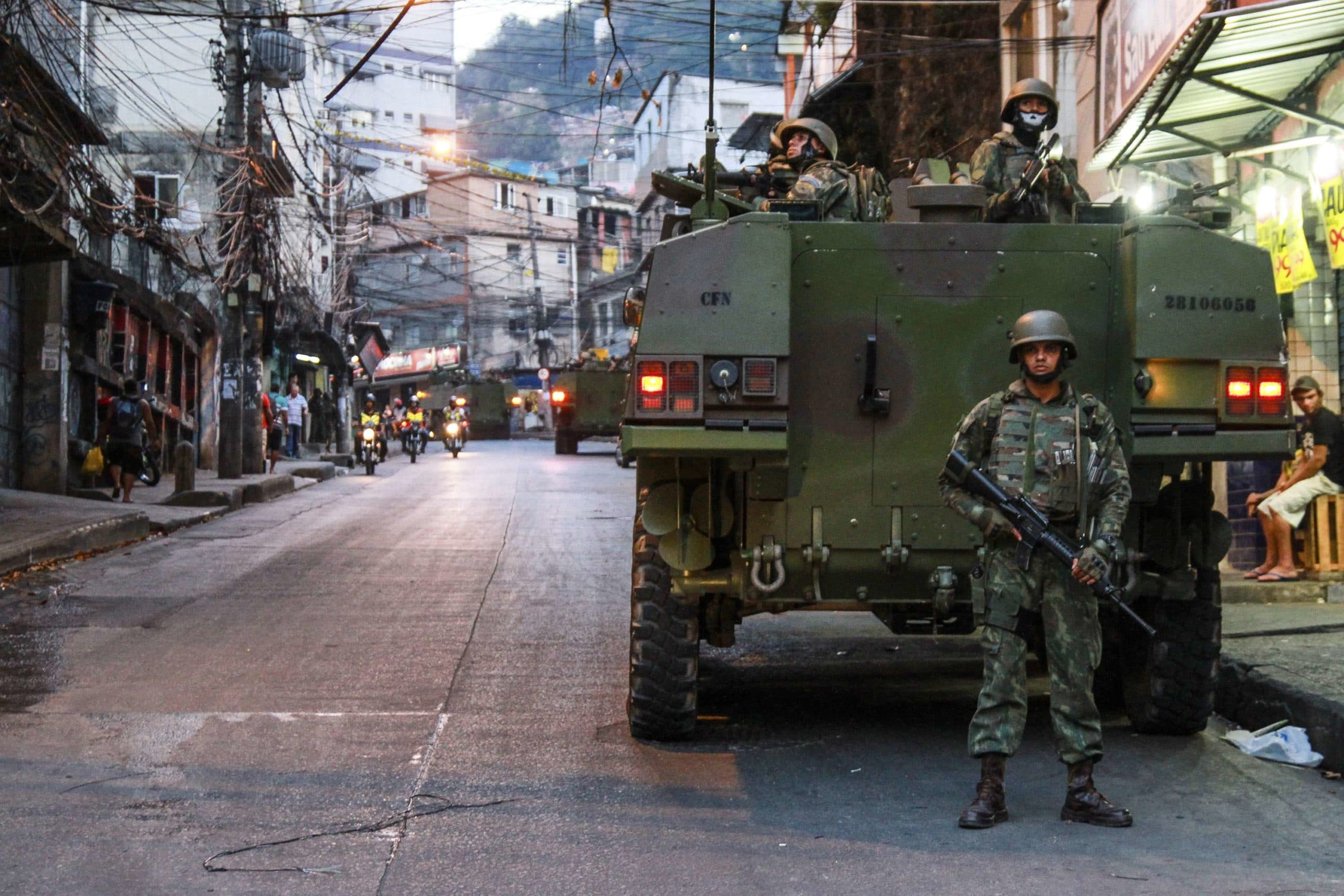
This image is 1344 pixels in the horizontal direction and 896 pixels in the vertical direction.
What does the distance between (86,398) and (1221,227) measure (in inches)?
807

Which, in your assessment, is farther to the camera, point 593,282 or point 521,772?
point 593,282

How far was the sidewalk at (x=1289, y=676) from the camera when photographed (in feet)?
22.2

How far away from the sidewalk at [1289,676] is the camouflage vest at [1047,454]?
1982 millimetres

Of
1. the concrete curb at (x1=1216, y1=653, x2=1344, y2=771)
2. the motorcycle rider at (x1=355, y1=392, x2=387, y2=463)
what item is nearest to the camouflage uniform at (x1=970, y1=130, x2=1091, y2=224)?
the concrete curb at (x1=1216, y1=653, x2=1344, y2=771)

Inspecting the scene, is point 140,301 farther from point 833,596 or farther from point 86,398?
point 833,596

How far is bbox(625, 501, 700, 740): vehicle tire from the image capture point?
6.64 metres

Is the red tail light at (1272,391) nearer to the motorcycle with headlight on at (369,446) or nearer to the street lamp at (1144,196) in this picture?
the street lamp at (1144,196)

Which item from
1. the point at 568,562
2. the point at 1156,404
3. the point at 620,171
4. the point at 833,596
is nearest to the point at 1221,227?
the point at 1156,404

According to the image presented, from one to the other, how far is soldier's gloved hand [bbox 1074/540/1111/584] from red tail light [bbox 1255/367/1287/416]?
4.73ft

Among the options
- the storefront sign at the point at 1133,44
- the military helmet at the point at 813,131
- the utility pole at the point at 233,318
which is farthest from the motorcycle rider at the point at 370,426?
the military helmet at the point at 813,131

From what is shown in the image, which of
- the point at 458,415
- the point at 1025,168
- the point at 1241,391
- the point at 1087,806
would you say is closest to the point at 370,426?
the point at 458,415

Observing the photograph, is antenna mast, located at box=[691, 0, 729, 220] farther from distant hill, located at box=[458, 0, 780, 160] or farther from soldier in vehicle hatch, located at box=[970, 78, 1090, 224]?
distant hill, located at box=[458, 0, 780, 160]

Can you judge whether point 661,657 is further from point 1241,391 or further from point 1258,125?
point 1258,125

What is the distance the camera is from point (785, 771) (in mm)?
6297
